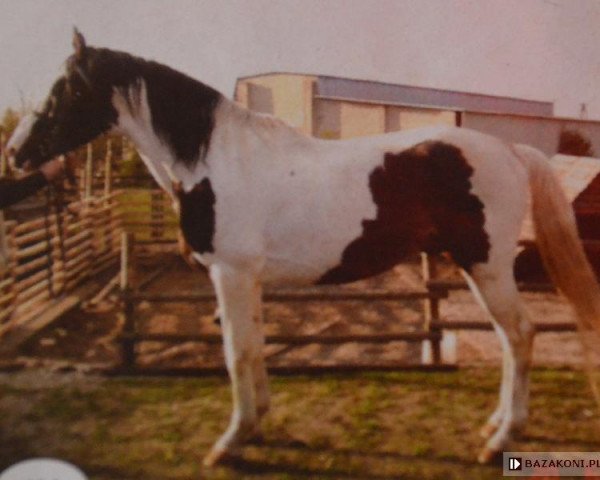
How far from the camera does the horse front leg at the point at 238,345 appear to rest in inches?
64.2

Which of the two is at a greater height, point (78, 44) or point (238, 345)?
point (78, 44)

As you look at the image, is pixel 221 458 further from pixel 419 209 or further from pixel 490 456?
pixel 419 209

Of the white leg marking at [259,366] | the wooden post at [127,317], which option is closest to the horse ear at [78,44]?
the white leg marking at [259,366]

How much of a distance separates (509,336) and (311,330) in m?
1.79

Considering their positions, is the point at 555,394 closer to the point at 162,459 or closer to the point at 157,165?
the point at 162,459

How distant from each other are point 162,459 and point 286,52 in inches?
57.5

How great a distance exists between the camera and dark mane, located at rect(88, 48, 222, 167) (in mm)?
1653

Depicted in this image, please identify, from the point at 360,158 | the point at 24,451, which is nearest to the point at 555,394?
the point at 360,158

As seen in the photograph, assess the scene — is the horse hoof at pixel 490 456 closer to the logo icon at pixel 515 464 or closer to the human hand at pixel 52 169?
the logo icon at pixel 515 464

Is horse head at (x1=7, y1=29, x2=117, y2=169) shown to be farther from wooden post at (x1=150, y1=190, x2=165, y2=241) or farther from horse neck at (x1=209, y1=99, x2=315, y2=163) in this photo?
wooden post at (x1=150, y1=190, x2=165, y2=241)

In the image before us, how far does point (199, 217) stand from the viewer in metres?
1.63

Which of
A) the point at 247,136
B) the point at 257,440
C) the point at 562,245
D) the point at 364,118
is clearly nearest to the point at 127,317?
the point at 257,440

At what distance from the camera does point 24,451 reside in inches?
69.2

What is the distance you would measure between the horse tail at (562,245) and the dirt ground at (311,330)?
0.79 metres
